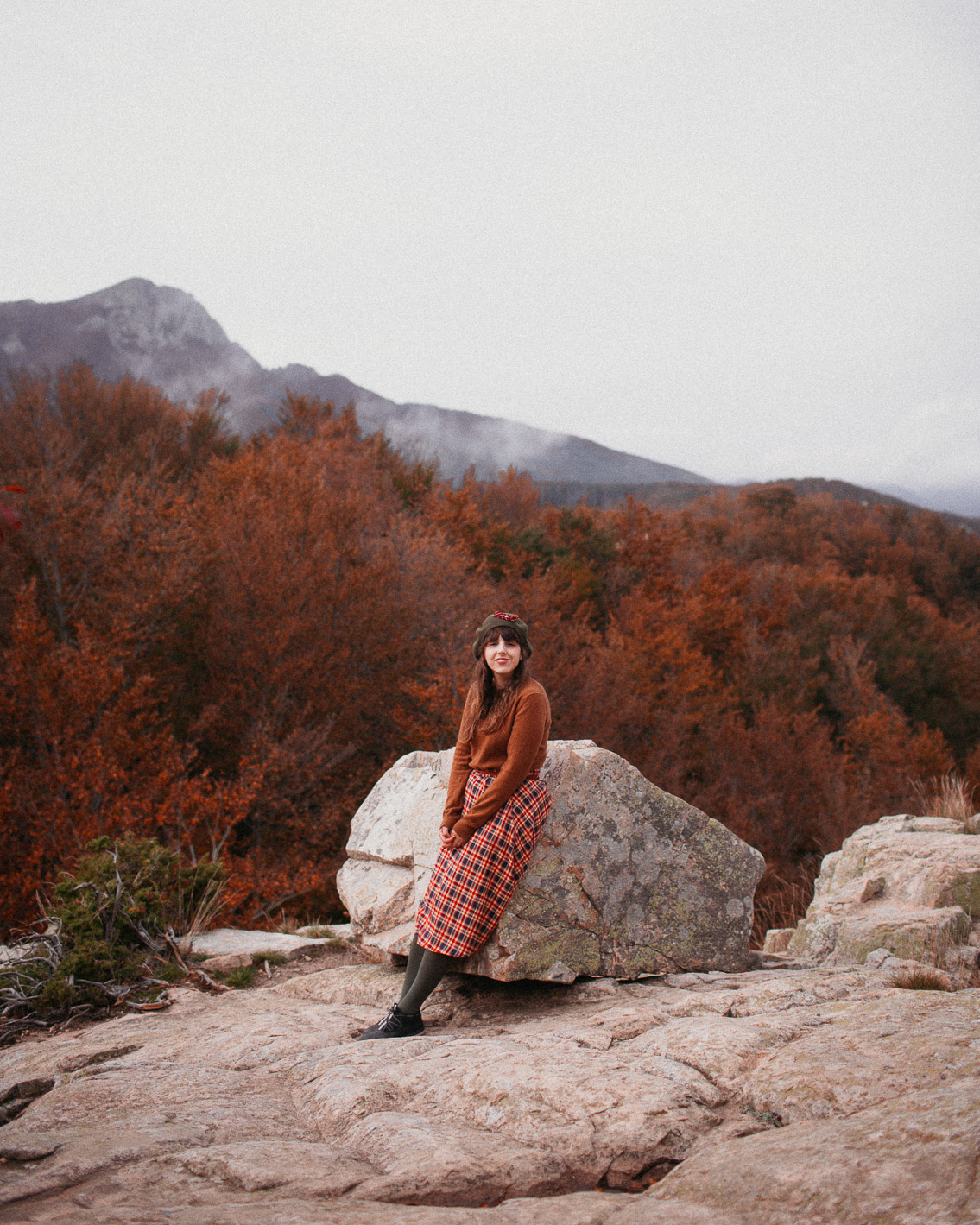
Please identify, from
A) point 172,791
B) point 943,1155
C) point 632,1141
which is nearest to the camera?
point 943,1155

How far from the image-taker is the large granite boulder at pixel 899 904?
530 centimetres

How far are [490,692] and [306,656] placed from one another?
560 inches

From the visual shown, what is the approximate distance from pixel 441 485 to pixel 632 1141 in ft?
98.6

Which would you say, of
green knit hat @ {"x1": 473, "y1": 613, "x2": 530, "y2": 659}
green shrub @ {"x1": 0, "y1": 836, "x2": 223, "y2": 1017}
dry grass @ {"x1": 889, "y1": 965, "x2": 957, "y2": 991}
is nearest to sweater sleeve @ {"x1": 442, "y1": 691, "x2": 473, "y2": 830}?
green knit hat @ {"x1": 473, "y1": 613, "x2": 530, "y2": 659}

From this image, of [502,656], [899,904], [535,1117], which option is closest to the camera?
[535,1117]

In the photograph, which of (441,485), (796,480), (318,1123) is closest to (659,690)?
(441,485)

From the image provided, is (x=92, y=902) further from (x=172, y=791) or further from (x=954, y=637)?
(x=954, y=637)

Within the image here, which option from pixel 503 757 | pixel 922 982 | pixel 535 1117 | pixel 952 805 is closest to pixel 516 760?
pixel 503 757

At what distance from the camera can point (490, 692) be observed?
422cm

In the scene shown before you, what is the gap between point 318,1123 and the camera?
2.88m

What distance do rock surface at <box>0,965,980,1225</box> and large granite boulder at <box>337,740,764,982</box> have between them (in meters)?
0.32

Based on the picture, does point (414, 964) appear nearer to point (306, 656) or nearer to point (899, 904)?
point (899, 904)

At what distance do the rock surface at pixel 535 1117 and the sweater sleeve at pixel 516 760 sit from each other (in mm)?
1030

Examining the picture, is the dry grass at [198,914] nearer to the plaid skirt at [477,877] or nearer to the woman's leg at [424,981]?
the woman's leg at [424,981]
